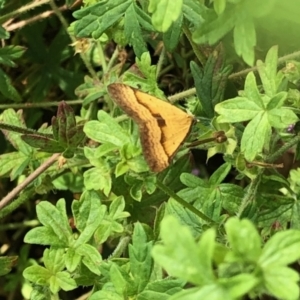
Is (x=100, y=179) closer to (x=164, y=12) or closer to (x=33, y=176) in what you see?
(x=33, y=176)

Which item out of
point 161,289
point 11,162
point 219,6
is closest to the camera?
point 219,6

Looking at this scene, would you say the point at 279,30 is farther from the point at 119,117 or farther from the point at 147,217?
the point at 147,217

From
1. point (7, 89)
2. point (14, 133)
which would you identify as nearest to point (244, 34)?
point (14, 133)

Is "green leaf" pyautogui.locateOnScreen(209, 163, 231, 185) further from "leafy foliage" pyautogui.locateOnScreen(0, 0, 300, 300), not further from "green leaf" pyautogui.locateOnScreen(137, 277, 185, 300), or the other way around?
"green leaf" pyautogui.locateOnScreen(137, 277, 185, 300)

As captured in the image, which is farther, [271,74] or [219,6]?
[271,74]

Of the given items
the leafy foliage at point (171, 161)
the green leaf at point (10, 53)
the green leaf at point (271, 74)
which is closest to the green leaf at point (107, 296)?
the leafy foliage at point (171, 161)
